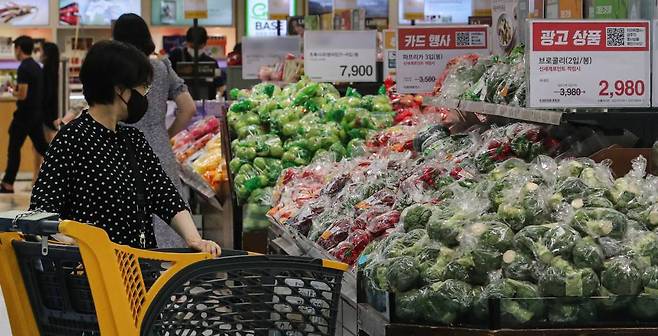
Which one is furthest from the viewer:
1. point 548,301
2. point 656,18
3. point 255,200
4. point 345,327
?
point 255,200

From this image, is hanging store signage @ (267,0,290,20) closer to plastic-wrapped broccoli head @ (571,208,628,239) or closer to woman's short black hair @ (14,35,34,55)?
woman's short black hair @ (14,35,34,55)

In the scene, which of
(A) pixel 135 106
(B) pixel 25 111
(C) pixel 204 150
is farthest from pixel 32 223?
(B) pixel 25 111

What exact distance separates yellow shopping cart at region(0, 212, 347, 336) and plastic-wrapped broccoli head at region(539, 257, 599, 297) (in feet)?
1.88

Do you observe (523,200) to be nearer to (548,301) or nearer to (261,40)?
(548,301)

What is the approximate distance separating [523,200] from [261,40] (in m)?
7.19

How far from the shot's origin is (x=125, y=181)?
3.75 metres

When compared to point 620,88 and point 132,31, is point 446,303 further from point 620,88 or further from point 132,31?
point 132,31

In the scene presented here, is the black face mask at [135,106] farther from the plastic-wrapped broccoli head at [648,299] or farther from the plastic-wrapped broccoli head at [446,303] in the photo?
the plastic-wrapped broccoli head at [648,299]

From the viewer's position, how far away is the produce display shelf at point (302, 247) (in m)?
3.63

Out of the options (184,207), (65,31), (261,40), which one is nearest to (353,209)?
(184,207)

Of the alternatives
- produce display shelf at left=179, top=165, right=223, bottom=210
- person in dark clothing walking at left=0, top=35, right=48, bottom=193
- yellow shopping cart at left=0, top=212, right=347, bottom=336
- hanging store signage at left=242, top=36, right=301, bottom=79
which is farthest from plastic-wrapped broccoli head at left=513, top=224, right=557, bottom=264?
person in dark clothing walking at left=0, top=35, right=48, bottom=193

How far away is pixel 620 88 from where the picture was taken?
13.2 ft

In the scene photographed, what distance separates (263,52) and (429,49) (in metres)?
4.26

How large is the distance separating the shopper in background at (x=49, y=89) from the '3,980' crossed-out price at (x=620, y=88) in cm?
1086
